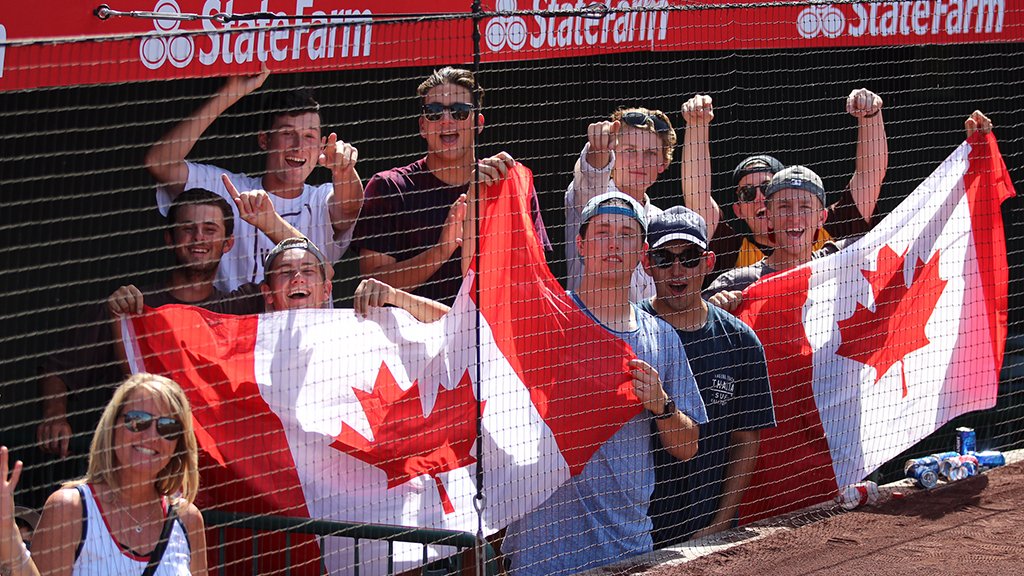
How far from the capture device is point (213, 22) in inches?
205

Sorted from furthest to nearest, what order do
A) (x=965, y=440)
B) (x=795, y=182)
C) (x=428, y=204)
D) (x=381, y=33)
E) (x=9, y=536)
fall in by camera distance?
(x=965, y=440) < (x=795, y=182) < (x=381, y=33) < (x=428, y=204) < (x=9, y=536)

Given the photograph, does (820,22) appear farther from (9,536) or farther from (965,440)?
(9,536)

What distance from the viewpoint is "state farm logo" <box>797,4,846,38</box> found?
274 inches

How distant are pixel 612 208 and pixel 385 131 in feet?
6.70

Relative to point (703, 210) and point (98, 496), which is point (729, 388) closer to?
point (703, 210)

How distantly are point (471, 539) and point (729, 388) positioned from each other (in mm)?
1700

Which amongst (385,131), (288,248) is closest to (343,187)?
(288,248)

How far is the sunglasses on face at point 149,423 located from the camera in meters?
3.91

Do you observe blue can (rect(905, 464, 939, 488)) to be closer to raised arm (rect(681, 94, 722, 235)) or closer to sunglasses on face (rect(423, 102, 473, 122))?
raised arm (rect(681, 94, 722, 235))

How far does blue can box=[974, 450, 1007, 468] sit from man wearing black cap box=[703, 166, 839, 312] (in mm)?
1443

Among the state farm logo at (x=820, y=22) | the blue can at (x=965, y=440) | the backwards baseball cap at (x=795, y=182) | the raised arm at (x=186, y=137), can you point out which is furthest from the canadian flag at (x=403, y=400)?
the state farm logo at (x=820, y=22)

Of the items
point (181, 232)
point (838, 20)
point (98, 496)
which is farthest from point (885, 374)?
point (98, 496)

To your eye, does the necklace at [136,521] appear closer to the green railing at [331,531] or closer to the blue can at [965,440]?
the green railing at [331,531]

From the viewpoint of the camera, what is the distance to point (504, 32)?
591 centimetres
